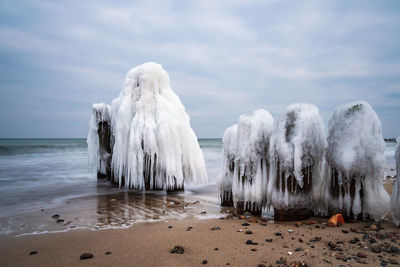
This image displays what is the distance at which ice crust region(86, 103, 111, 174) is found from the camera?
11258 mm

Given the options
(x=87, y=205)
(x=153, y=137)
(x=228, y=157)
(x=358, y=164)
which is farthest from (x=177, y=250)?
(x=153, y=137)

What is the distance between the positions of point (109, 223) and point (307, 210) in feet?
12.3

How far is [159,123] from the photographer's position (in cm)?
888

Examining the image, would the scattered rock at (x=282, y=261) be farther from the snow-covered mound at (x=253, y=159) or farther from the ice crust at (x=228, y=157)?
the ice crust at (x=228, y=157)

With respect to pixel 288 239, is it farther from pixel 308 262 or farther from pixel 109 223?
pixel 109 223

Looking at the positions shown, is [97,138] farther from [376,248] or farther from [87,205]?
[376,248]

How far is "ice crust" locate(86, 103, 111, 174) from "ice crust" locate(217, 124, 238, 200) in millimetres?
6512

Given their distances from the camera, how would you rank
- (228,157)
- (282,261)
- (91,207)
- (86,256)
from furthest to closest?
(91,207)
(228,157)
(86,256)
(282,261)

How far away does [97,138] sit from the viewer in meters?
12.1

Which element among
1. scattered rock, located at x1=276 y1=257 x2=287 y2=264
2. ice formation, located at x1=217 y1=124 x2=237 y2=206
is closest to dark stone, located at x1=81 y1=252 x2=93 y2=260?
scattered rock, located at x1=276 y1=257 x2=287 y2=264

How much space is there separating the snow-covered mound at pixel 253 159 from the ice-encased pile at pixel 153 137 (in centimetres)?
375

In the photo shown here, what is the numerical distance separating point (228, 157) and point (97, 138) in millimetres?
7778

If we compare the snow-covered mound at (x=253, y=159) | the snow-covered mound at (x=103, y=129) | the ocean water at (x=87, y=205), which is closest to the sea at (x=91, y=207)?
the ocean water at (x=87, y=205)

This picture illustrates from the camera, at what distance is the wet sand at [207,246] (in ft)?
10.8
